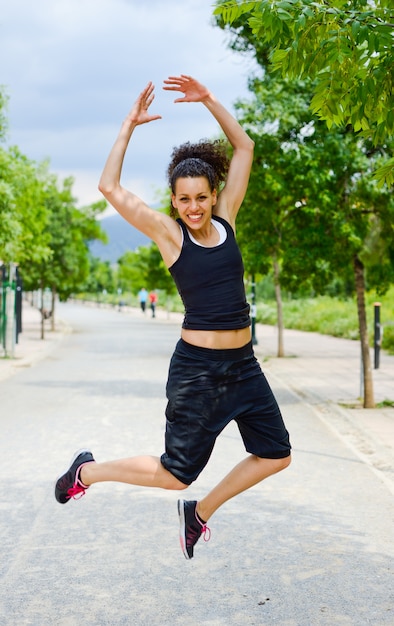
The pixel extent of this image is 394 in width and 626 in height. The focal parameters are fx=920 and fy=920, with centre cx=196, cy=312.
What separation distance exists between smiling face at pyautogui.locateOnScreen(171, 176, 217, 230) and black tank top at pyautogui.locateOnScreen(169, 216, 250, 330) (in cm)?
9

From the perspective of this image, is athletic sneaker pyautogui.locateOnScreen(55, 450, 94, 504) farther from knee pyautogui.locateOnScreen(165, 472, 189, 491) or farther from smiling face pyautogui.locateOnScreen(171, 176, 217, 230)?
smiling face pyautogui.locateOnScreen(171, 176, 217, 230)

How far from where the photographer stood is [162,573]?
177 inches

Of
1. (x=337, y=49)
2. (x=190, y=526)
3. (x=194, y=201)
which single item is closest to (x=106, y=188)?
(x=194, y=201)

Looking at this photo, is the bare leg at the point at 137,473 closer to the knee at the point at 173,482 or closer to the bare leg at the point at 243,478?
the knee at the point at 173,482

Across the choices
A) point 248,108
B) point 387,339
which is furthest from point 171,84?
point 387,339

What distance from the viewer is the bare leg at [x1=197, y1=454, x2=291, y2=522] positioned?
4059 millimetres

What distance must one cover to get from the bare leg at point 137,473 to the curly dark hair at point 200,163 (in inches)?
48.2

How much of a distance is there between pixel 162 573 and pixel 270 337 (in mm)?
26451

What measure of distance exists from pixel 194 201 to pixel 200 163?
21cm

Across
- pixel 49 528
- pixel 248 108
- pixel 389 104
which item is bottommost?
pixel 49 528

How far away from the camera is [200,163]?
4062 millimetres

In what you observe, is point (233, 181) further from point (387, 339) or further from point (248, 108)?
point (387, 339)

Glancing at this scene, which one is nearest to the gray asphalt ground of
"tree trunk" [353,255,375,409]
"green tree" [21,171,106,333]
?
"tree trunk" [353,255,375,409]

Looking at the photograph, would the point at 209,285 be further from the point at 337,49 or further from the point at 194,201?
the point at 337,49
